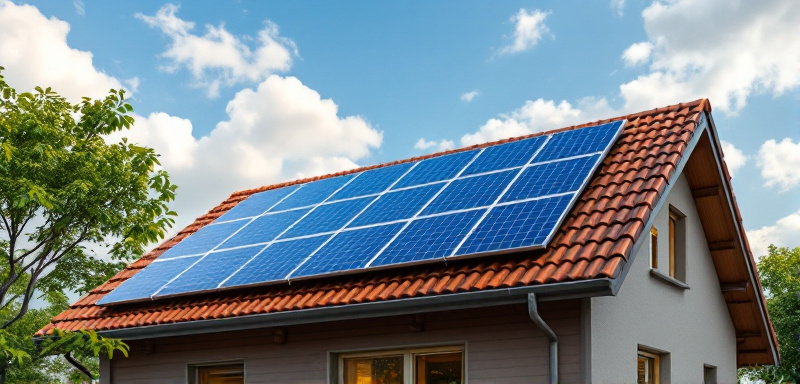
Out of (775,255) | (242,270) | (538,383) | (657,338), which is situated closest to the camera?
(538,383)

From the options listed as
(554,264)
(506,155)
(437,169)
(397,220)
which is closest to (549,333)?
(554,264)

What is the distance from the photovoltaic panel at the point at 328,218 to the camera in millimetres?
12547

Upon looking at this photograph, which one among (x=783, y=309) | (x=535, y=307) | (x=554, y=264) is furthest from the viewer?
(x=783, y=309)

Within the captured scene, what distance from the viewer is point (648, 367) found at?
1137cm

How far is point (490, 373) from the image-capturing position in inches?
378

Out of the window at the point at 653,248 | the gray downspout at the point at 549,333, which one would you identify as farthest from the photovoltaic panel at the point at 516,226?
the window at the point at 653,248

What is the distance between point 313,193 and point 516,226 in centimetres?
573

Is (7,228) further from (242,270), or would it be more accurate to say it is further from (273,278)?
(273,278)

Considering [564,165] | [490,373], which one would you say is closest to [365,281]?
[490,373]

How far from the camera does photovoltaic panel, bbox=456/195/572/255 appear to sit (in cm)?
970

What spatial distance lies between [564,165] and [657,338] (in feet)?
8.55

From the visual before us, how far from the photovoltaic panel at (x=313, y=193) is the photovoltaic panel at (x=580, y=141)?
3.94 metres

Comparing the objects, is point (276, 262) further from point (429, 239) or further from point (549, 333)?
point (549, 333)

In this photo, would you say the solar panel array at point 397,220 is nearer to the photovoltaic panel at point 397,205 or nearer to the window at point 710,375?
the photovoltaic panel at point 397,205
